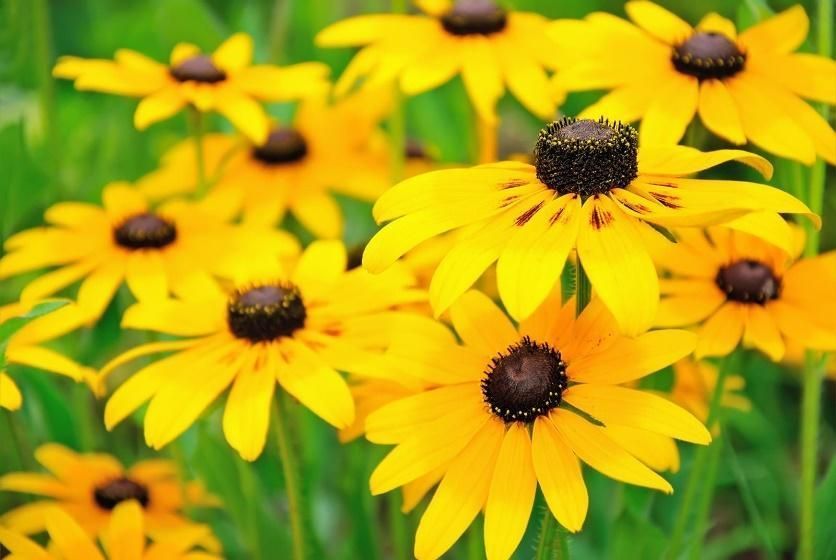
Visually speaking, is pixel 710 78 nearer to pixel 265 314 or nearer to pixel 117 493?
pixel 265 314

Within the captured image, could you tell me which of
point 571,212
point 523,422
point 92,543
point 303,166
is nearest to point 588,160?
point 571,212

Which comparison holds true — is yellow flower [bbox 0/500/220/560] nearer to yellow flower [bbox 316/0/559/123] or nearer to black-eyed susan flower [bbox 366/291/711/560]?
black-eyed susan flower [bbox 366/291/711/560]

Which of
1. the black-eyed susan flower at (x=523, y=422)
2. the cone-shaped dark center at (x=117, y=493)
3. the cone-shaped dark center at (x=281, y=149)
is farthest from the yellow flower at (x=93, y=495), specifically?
the cone-shaped dark center at (x=281, y=149)

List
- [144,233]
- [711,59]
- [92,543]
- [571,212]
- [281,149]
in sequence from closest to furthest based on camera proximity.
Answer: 1. [571,212]
2. [92,543]
3. [711,59]
4. [144,233]
5. [281,149]

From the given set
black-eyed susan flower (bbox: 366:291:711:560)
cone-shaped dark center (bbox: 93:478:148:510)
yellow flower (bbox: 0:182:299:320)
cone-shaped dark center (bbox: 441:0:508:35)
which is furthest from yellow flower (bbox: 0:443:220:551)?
cone-shaped dark center (bbox: 441:0:508:35)

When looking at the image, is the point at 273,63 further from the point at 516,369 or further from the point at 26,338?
the point at 516,369
